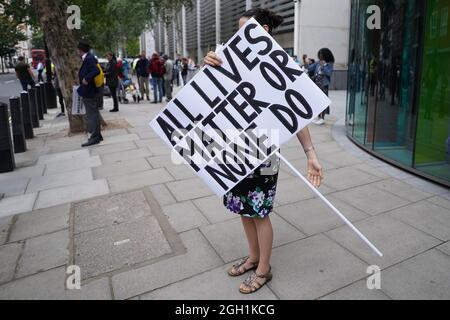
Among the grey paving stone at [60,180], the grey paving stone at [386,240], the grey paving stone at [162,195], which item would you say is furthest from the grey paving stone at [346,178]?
the grey paving stone at [60,180]

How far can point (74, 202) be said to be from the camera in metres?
4.46

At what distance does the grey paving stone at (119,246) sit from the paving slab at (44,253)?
0.12 metres

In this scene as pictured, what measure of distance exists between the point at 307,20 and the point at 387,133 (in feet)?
52.7

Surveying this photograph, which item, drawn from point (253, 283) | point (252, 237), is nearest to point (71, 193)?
point (252, 237)

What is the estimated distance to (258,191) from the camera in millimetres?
2486

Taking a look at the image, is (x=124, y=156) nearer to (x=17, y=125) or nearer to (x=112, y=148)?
(x=112, y=148)

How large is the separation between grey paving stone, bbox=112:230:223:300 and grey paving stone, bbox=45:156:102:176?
341 centimetres

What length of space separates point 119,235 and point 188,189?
1357 mm

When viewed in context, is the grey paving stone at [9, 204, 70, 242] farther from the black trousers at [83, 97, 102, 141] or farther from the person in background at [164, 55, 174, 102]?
the person in background at [164, 55, 174, 102]

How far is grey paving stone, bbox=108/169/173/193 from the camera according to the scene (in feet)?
16.2

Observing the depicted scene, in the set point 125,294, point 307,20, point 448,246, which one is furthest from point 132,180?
point 307,20

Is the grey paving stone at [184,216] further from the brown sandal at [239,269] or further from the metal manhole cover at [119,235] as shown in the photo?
the brown sandal at [239,269]

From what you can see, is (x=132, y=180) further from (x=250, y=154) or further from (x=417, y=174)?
(x=417, y=174)

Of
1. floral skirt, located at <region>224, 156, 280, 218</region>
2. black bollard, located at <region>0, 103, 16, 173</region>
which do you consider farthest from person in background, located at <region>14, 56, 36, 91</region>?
floral skirt, located at <region>224, 156, 280, 218</region>
